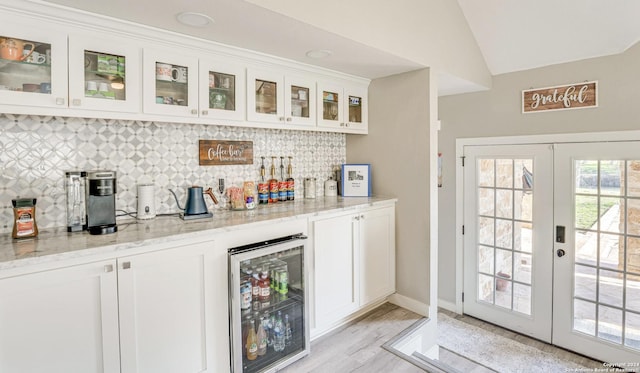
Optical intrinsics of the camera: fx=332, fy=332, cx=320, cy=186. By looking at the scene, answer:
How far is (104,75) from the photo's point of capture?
71.6 inches

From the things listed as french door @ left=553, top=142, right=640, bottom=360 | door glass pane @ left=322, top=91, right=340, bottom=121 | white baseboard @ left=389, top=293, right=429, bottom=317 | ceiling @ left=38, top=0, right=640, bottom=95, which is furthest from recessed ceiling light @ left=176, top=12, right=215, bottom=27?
french door @ left=553, top=142, right=640, bottom=360

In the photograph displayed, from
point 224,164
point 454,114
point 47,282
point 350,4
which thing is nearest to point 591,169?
point 454,114

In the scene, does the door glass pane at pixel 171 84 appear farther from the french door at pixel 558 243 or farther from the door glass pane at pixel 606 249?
the door glass pane at pixel 606 249

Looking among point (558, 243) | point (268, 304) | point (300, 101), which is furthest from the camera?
point (558, 243)

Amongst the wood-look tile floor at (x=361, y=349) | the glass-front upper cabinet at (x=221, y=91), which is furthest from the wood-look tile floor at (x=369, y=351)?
the glass-front upper cabinet at (x=221, y=91)

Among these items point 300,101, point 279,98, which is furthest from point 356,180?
point 279,98

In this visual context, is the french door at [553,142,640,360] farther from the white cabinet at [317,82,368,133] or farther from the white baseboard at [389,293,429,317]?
the white cabinet at [317,82,368,133]

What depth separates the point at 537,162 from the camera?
329 centimetres

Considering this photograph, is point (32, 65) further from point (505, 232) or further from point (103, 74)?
point (505, 232)

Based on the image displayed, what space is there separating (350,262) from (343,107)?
1396mm

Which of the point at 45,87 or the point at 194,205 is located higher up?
the point at 45,87

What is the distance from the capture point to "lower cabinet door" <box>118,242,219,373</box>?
1586mm

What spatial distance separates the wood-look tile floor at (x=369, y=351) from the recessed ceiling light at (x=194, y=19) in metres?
2.16

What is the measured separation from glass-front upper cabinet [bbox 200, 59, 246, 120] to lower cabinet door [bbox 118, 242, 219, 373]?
939mm
